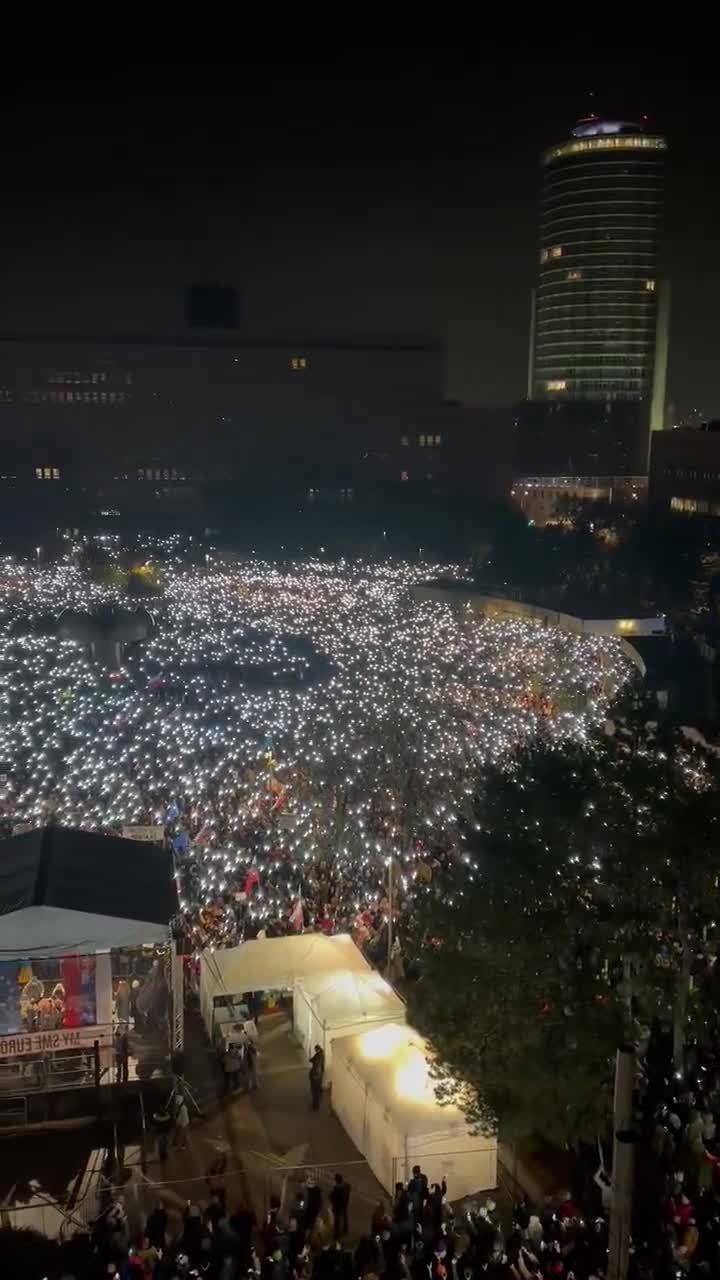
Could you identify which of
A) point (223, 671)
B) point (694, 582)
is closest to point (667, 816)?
point (223, 671)

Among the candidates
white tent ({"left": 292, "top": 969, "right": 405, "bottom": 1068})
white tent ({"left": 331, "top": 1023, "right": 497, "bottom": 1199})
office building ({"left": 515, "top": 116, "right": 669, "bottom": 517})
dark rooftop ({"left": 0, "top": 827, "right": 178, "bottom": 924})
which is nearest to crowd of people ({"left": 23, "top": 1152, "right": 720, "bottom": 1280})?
white tent ({"left": 331, "top": 1023, "right": 497, "bottom": 1199})

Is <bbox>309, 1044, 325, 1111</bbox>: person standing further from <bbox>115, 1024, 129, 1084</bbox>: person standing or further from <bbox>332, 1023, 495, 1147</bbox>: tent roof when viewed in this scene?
<bbox>115, 1024, 129, 1084</bbox>: person standing

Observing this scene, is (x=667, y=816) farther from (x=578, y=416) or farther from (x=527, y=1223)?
(x=578, y=416)

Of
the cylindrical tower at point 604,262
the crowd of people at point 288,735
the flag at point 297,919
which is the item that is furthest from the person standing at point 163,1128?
the cylindrical tower at point 604,262

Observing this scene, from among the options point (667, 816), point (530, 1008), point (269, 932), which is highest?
point (667, 816)

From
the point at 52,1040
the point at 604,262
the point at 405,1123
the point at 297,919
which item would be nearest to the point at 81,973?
the point at 52,1040
